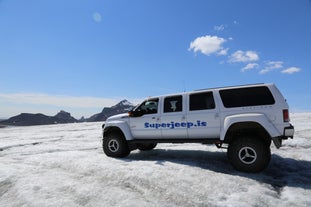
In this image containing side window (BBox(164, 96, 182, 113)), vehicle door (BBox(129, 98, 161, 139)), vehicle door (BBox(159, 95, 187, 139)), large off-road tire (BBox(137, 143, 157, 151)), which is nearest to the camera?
vehicle door (BBox(159, 95, 187, 139))

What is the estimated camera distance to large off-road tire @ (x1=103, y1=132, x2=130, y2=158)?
850 centimetres

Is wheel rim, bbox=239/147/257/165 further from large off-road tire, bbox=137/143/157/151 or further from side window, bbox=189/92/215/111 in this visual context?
large off-road tire, bbox=137/143/157/151

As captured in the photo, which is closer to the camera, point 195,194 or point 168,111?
point 195,194

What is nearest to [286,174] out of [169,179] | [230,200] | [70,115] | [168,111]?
[230,200]

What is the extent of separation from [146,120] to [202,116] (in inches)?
77.7

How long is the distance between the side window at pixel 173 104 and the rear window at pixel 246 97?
1353mm

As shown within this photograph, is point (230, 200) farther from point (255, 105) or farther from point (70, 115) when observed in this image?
point (70, 115)

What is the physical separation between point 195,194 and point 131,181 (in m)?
1.61

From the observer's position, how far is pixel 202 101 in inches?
291

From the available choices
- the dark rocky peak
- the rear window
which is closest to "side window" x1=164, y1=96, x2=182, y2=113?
the rear window

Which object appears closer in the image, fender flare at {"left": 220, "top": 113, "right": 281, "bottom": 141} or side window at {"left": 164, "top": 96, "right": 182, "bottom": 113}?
fender flare at {"left": 220, "top": 113, "right": 281, "bottom": 141}

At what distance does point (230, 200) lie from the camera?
4828 mm

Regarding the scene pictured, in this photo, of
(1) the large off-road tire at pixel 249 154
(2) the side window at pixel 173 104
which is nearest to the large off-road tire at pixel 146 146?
(2) the side window at pixel 173 104

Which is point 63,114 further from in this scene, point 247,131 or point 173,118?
point 247,131
